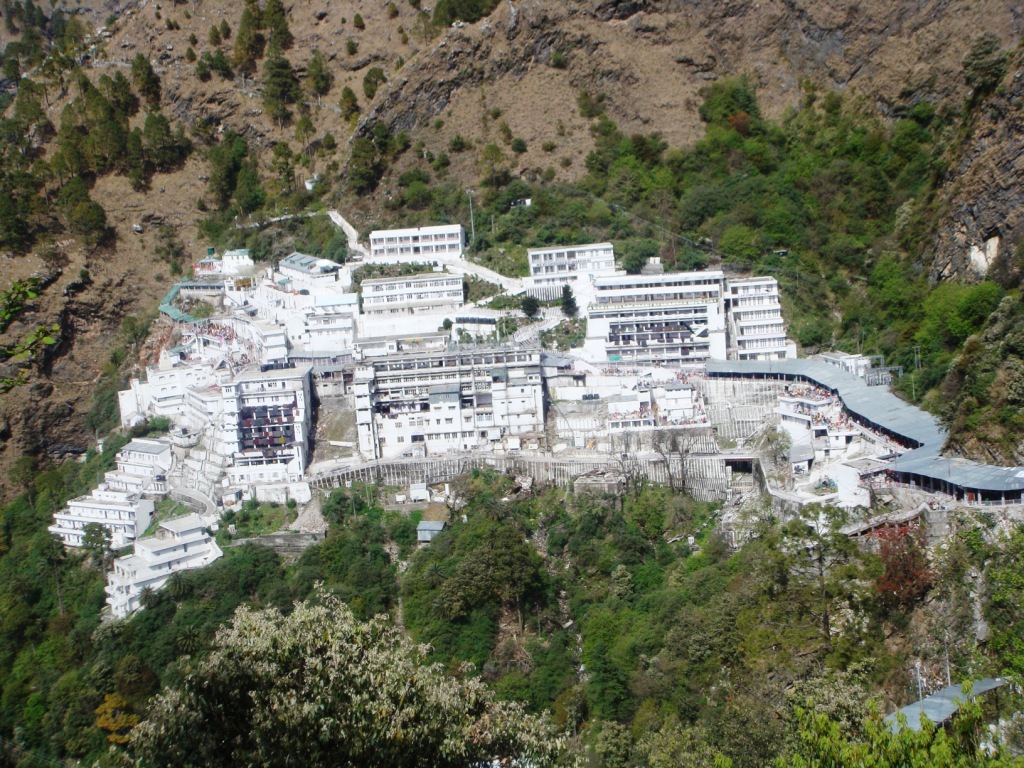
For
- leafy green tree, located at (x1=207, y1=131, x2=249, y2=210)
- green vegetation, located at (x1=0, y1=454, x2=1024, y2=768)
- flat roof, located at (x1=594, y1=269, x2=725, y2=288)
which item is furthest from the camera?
leafy green tree, located at (x1=207, y1=131, x2=249, y2=210)

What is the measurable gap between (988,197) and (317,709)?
2715 cm

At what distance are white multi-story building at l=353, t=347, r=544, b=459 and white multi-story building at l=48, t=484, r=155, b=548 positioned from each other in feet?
21.7

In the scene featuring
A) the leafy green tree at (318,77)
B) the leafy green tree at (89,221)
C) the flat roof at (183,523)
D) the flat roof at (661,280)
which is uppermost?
the leafy green tree at (318,77)

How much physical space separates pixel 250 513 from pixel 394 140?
19933mm

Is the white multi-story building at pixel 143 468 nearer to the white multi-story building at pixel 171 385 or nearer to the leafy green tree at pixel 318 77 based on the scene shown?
the white multi-story building at pixel 171 385

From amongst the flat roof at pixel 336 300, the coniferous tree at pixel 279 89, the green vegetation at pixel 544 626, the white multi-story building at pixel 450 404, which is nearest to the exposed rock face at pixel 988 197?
the green vegetation at pixel 544 626

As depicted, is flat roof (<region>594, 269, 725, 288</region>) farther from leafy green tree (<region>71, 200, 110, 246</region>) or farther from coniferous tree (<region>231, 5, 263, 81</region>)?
coniferous tree (<region>231, 5, 263, 81</region>)

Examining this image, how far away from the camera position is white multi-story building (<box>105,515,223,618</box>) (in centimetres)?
2828

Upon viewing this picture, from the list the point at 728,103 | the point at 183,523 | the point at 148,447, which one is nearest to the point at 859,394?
the point at 183,523

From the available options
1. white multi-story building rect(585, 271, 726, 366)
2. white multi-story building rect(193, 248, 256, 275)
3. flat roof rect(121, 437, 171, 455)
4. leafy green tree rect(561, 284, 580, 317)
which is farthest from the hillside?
leafy green tree rect(561, 284, 580, 317)

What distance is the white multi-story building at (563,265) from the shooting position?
116 feet

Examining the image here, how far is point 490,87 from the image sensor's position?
4503cm

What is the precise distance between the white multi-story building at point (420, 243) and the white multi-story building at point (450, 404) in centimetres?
827

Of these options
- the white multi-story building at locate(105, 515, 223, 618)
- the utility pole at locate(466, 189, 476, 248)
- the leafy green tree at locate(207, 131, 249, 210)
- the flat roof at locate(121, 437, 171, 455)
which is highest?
the leafy green tree at locate(207, 131, 249, 210)
